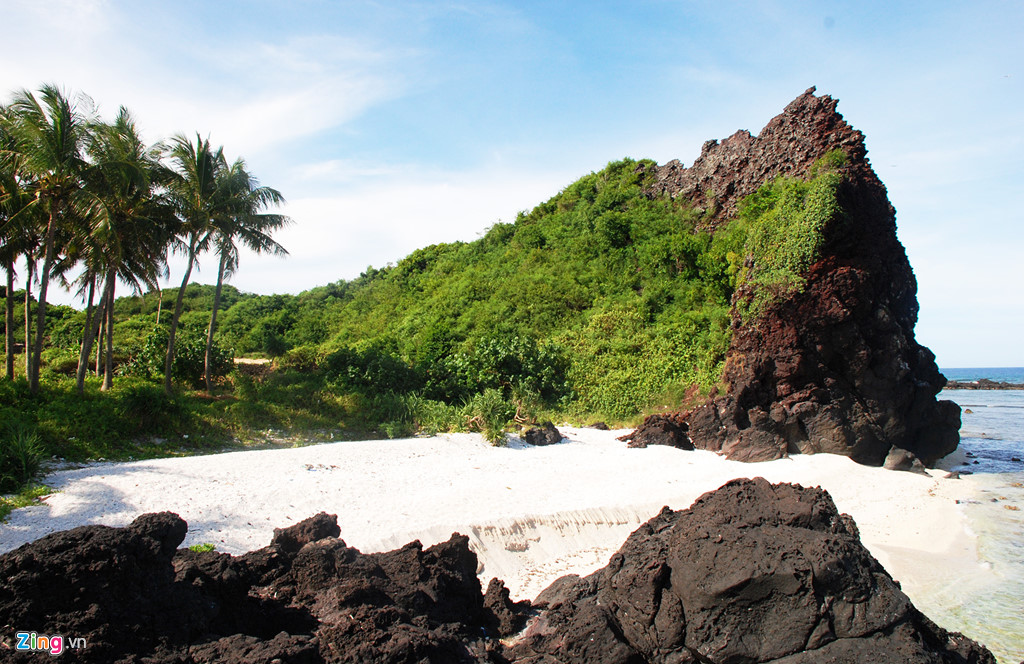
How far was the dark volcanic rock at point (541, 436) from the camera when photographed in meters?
13.1

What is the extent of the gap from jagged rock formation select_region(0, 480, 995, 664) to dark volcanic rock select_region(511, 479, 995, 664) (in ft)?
0.04

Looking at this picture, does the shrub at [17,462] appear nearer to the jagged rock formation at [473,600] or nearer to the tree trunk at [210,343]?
the jagged rock formation at [473,600]

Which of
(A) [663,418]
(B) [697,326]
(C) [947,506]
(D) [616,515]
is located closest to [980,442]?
(B) [697,326]

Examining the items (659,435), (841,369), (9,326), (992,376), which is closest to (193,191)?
(9,326)

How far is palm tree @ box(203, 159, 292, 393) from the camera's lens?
16.2 m

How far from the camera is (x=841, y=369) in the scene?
14.5 meters

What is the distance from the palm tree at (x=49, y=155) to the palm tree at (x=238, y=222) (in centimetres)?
359

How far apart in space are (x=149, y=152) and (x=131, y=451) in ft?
28.8

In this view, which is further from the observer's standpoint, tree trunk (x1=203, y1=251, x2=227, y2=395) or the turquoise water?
the turquoise water

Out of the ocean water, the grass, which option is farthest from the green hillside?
the ocean water

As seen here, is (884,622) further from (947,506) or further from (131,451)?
(131,451)

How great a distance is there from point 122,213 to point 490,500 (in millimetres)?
11647

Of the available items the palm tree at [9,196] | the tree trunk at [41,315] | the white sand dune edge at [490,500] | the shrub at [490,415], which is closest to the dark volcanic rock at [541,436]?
the white sand dune edge at [490,500]

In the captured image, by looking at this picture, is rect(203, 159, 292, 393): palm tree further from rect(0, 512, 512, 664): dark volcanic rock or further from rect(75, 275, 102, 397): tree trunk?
rect(0, 512, 512, 664): dark volcanic rock
